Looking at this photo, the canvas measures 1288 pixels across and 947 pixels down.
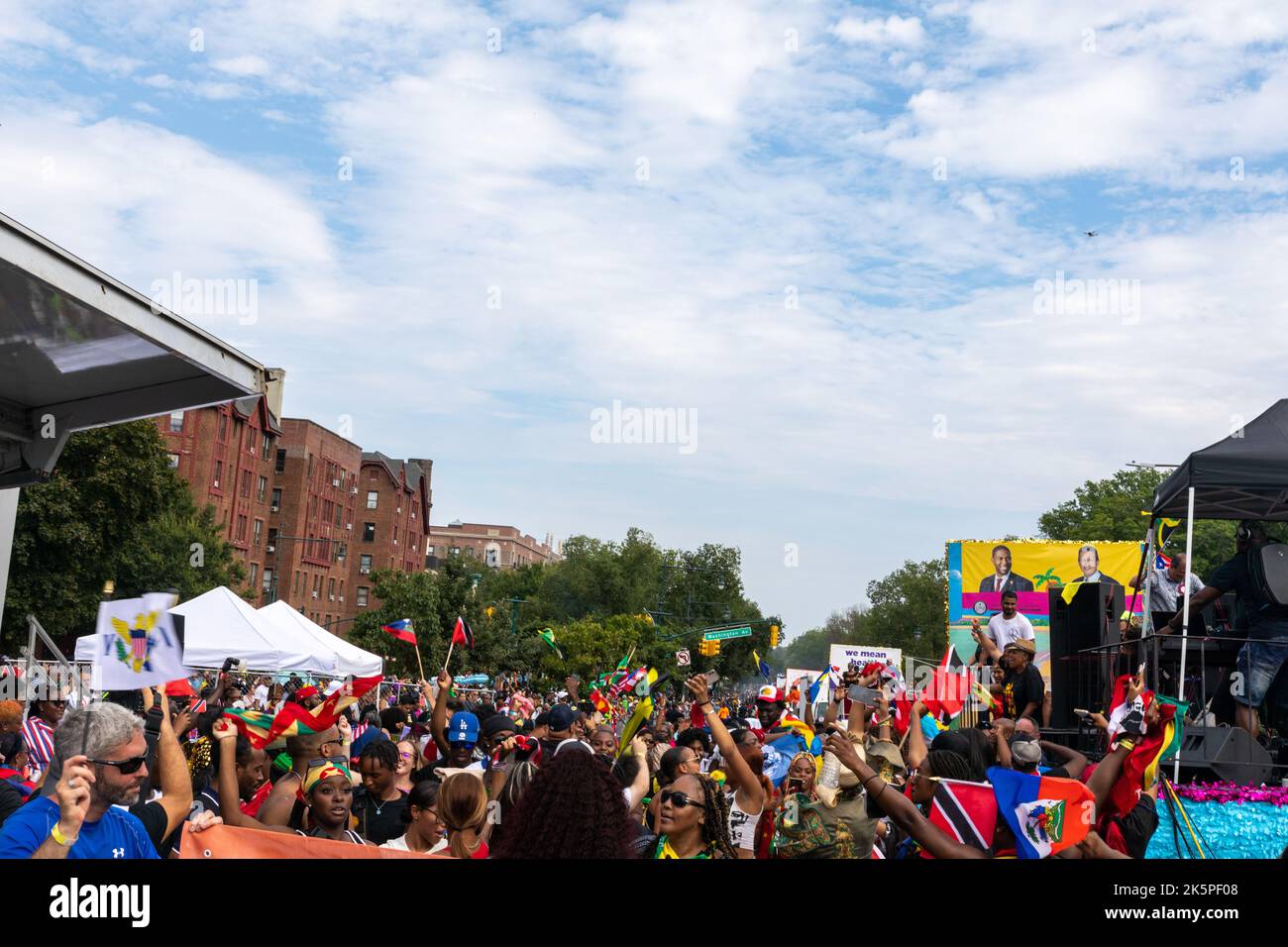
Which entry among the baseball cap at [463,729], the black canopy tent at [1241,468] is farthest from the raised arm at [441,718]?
the black canopy tent at [1241,468]

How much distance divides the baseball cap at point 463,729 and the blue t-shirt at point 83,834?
445cm

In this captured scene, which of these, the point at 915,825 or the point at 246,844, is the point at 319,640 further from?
the point at 915,825

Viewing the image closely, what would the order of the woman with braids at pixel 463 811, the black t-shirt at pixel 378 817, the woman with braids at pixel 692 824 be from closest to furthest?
the woman with braids at pixel 692 824, the woman with braids at pixel 463 811, the black t-shirt at pixel 378 817

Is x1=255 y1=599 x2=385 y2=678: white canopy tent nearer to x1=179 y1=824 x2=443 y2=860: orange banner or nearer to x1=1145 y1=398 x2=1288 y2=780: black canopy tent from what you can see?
x1=1145 y1=398 x2=1288 y2=780: black canopy tent

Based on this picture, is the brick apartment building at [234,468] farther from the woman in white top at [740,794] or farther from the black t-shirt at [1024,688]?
the woman in white top at [740,794]

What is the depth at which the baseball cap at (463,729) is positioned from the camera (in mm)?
8359

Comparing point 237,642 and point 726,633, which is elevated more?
point 726,633

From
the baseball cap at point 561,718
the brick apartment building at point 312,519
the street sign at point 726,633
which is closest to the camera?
the baseball cap at point 561,718

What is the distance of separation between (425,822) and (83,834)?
6.10ft

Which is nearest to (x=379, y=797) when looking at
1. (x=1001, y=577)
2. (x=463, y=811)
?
(x=463, y=811)

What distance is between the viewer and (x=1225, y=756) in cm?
843
